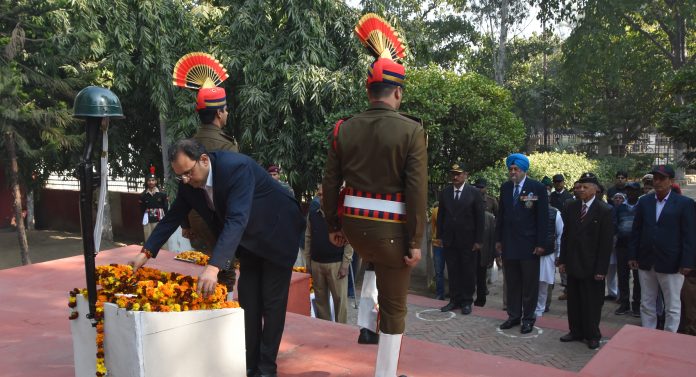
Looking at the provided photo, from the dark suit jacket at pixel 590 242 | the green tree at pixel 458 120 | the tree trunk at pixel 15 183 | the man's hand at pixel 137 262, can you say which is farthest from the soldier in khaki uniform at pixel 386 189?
the tree trunk at pixel 15 183

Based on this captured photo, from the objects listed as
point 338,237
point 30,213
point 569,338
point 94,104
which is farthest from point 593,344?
point 30,213

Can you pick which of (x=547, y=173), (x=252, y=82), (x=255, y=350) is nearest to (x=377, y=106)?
(x=255, y=350)

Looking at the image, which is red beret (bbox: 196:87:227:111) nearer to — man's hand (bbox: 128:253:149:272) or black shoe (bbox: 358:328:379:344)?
man's hand (bbox: 128:253:149:272)

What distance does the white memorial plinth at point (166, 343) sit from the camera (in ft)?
8.97

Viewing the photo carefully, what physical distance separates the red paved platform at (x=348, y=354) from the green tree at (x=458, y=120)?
281 inches

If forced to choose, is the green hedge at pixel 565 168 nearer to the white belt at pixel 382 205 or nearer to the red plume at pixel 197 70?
the red plume at pixel 197 70

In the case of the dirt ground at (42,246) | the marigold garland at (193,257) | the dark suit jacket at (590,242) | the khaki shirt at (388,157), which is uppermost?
the khaki shirt at (388,157)

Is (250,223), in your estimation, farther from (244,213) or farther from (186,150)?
(186,150)

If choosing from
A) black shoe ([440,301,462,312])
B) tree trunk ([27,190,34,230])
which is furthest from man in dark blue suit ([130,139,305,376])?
tree trunk ([27,190,34,230])

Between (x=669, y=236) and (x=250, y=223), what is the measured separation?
447 centimetres

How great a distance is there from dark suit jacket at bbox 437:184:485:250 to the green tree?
146 inches

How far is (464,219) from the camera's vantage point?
750cm

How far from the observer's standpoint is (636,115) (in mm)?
27781

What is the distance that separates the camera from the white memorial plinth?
2734 mm
